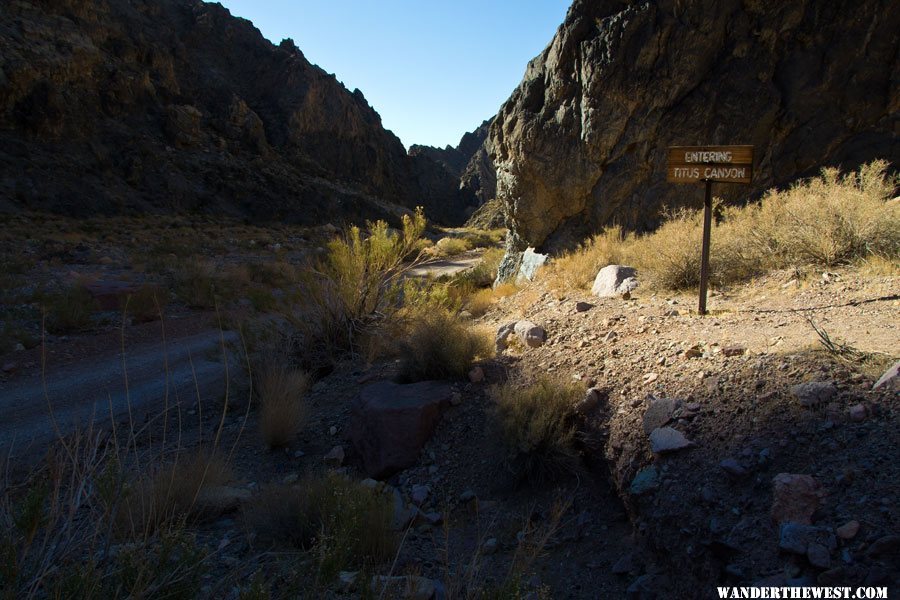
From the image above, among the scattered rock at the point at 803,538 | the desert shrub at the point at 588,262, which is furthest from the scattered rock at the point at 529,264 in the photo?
the scattered rock at the point at 803,538

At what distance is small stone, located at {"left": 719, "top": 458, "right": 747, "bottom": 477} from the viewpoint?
2.98 m

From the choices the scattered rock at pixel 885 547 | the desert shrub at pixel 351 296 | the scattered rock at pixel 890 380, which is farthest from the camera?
the desert shrub at pixel 351 296

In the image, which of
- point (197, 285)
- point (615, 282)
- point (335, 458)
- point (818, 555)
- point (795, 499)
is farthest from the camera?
point (197, 285)

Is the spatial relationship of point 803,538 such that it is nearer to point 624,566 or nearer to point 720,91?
point 624,566

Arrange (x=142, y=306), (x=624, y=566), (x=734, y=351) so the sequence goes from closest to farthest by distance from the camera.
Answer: (x=624, y=566), (x=734, y=351), (x=142, y=306)

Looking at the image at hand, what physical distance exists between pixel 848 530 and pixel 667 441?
1.12 meters

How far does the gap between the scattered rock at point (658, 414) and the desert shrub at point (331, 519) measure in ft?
5.79

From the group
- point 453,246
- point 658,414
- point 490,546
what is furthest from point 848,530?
point 453,246

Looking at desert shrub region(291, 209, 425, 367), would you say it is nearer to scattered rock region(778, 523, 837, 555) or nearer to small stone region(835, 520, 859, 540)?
scattered rock region(778, 523, 837, 555)

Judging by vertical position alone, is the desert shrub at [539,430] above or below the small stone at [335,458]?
above

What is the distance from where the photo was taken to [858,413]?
3.00m

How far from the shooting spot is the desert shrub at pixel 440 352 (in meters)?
5.65

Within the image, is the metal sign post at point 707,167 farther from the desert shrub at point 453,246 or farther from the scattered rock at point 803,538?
the desert shrub at point 453,246

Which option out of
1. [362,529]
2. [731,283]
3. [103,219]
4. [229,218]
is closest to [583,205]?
[731,283]
